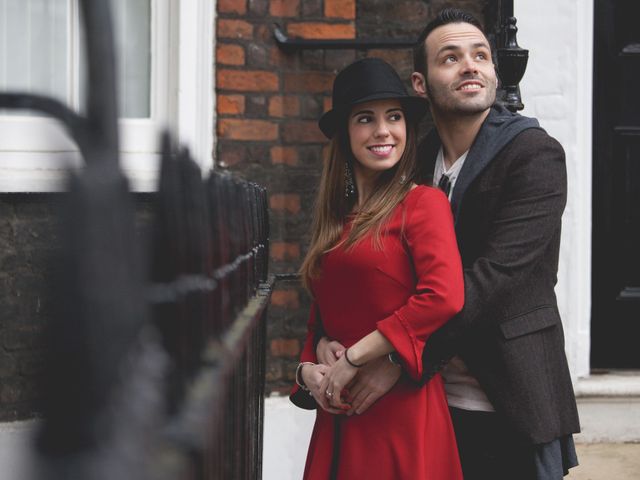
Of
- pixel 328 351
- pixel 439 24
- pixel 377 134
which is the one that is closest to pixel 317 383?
pixel 328 351

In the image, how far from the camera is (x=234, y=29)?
365 cm

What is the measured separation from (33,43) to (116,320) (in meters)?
3.64

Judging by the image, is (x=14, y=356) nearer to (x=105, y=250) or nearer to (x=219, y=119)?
(x=219, y=119)

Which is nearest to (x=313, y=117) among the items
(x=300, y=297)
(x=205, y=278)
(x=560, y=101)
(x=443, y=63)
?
(x=300, y=297)

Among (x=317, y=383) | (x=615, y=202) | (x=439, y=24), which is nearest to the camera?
(x=317, y=383)

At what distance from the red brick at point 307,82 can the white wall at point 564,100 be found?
36.0 inches

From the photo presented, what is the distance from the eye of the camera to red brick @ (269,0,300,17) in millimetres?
3678

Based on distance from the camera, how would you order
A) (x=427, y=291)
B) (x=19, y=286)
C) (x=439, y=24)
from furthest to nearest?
(x=19, y=286) < (x=439, y=24) < (x=427, y=291)

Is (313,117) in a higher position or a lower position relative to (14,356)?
higher

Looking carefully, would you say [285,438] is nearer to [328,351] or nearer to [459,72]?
[328,351]

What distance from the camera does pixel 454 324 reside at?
6.51 feet

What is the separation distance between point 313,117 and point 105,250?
3.37 m

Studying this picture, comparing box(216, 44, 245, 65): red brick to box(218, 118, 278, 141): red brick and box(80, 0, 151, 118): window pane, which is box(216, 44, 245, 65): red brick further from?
box(80, 0, 151, 118): window pane

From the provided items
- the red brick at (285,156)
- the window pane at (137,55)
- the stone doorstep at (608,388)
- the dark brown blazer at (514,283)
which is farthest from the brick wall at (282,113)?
the dark brown blazer at (514,283)
